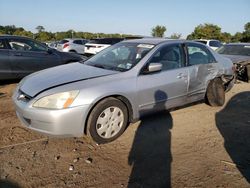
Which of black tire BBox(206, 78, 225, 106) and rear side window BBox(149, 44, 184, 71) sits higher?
rear side window BBox(149, 44, 184, 71)

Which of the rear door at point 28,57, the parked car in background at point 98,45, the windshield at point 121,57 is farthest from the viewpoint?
the parked car in background at point 98,45

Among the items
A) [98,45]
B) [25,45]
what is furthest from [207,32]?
[25,45]

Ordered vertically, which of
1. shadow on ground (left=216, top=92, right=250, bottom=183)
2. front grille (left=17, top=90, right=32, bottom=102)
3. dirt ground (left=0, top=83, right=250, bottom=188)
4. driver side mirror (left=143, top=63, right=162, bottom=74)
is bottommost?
dirt ground (left=0, top=83, right=250, bottom=188)

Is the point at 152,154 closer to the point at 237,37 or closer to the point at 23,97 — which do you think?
the point at 23,97

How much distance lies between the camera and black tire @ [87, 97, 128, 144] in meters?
4.07

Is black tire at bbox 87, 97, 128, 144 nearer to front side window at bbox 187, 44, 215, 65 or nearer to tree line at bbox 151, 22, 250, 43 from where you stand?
front side window at bbox 187, 44, 215, 65

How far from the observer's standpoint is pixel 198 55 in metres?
5.88

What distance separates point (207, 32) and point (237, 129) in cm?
4364

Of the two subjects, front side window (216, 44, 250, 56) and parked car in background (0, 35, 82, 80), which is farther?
front side window (216, 44, 250, 56)

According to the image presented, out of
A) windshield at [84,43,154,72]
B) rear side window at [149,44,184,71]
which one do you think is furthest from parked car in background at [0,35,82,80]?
rear side window at [149,44,184,71]

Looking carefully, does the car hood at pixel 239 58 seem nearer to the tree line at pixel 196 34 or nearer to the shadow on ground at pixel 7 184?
the shadow on ground at pixel 7 184

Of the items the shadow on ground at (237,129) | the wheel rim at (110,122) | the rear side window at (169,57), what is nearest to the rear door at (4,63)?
the rear side window at (169,57)

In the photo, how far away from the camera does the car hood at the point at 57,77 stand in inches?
163

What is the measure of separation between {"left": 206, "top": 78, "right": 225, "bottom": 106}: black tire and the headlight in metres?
3.31
